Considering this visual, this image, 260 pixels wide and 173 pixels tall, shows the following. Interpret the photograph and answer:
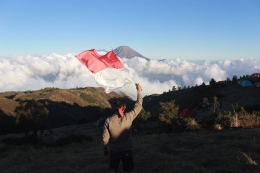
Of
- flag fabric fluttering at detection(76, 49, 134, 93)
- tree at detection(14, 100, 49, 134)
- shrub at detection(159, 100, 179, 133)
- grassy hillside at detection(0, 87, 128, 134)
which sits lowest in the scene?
grassy hillside at detection(0, 87, 128, 134)

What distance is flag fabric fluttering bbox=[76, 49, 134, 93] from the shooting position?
727 centimetres

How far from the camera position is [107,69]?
7582 millimetres

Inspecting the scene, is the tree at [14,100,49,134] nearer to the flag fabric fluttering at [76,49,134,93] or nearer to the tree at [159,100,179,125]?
the tree at [159,100,179,125]

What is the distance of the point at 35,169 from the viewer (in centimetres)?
834

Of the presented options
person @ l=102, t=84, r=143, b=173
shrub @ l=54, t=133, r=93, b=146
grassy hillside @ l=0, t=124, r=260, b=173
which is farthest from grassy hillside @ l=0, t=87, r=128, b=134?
person @ l=102, t=84, r=143, b=173

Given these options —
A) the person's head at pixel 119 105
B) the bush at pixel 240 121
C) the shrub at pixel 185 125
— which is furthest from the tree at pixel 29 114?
the person's head at pixel 119 105

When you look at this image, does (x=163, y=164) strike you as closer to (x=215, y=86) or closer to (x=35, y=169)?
(x=35, y=169)

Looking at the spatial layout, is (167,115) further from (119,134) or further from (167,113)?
(119,134)

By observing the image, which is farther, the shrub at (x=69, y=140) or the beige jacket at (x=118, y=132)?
the shrub at (x=69, y=140)

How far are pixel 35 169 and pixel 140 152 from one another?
11.6 ft

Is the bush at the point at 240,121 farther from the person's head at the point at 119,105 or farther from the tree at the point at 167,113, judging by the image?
the person's head at the point at 119,105

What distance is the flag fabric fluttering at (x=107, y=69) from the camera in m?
7.27

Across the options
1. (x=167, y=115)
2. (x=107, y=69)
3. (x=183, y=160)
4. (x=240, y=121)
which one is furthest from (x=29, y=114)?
(x=183, y=160)

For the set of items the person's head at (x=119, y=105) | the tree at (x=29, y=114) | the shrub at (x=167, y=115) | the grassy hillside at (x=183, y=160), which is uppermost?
the person's head at (x=119, y=105)
